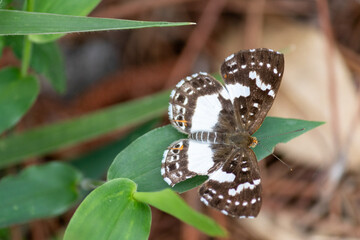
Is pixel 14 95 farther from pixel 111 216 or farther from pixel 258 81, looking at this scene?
pixel 258 81

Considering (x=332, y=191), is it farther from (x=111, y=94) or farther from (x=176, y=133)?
Answer: (x=111, y=94)

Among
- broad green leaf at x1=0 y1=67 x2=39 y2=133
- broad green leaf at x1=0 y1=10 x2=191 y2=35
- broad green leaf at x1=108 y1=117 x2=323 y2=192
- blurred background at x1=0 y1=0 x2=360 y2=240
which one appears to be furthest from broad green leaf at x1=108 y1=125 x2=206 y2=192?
blurred background at x1=0 y1=0 x2=360 y2=240

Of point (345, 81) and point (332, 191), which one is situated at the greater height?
point (345, 81)

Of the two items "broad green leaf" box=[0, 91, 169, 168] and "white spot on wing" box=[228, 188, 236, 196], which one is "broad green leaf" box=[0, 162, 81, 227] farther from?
"white spot on wing" box=[228, 188, 236, 196]

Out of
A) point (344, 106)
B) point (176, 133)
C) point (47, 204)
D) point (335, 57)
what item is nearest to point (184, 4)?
point (335, 57)

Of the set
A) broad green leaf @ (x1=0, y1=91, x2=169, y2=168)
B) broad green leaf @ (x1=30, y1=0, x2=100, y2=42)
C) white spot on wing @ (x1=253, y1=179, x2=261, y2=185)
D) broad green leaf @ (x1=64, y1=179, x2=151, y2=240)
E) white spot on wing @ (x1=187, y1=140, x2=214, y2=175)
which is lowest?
broad green leaf @ (x1=0, y1=91, x2=169, y2=168)

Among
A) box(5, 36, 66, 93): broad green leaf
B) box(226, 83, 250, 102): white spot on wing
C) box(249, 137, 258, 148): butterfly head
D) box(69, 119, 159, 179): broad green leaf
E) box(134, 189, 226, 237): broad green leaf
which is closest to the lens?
box(134, 189, 226, 237): broad green leaf
